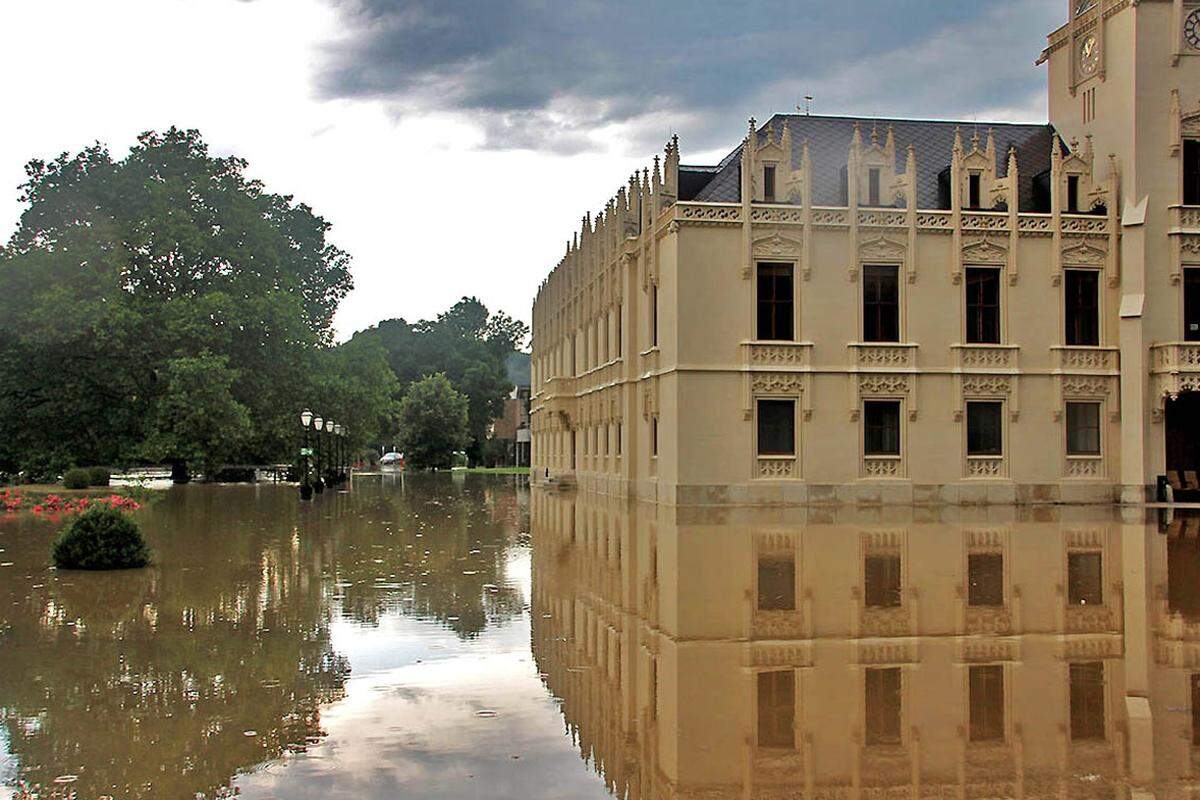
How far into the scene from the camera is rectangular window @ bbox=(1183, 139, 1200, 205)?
39.9 m

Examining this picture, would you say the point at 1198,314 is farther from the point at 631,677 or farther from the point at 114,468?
the point at 114,468

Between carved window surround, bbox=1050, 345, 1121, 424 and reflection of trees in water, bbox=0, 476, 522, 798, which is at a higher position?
carved window surround, bbox=1050, 345, 1121, 424

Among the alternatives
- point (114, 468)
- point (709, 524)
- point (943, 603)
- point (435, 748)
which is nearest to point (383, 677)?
point (435, 748)

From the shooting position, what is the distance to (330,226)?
234ft

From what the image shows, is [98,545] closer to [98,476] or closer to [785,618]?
[785,618]

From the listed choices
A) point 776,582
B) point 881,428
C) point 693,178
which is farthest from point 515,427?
point 776,582

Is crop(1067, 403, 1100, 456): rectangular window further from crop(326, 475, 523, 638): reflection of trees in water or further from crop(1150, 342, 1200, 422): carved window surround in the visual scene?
crop(326, 475, 523, 638): reflection of trees in water

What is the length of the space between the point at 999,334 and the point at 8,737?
35942 millimetres

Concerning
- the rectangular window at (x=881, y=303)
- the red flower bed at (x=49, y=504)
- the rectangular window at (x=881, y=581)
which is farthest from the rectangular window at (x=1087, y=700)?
the rectangular window at (x=881, y=303)

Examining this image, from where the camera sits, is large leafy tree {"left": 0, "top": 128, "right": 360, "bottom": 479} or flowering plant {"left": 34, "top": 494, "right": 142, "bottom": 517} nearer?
flowering plant {"left": 34, "top": 494, "right": 142, "bottom": 517}

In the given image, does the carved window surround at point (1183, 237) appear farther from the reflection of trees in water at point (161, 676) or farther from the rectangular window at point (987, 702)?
the rectangular window at point (987, 702)

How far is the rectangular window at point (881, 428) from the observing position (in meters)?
38.7

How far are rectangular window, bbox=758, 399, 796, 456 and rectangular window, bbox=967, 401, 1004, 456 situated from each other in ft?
20.0

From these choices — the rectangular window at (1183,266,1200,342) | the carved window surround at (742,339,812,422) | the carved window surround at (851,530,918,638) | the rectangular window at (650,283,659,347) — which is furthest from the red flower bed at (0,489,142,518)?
the rectangular window at (1183,266,1200,342)
